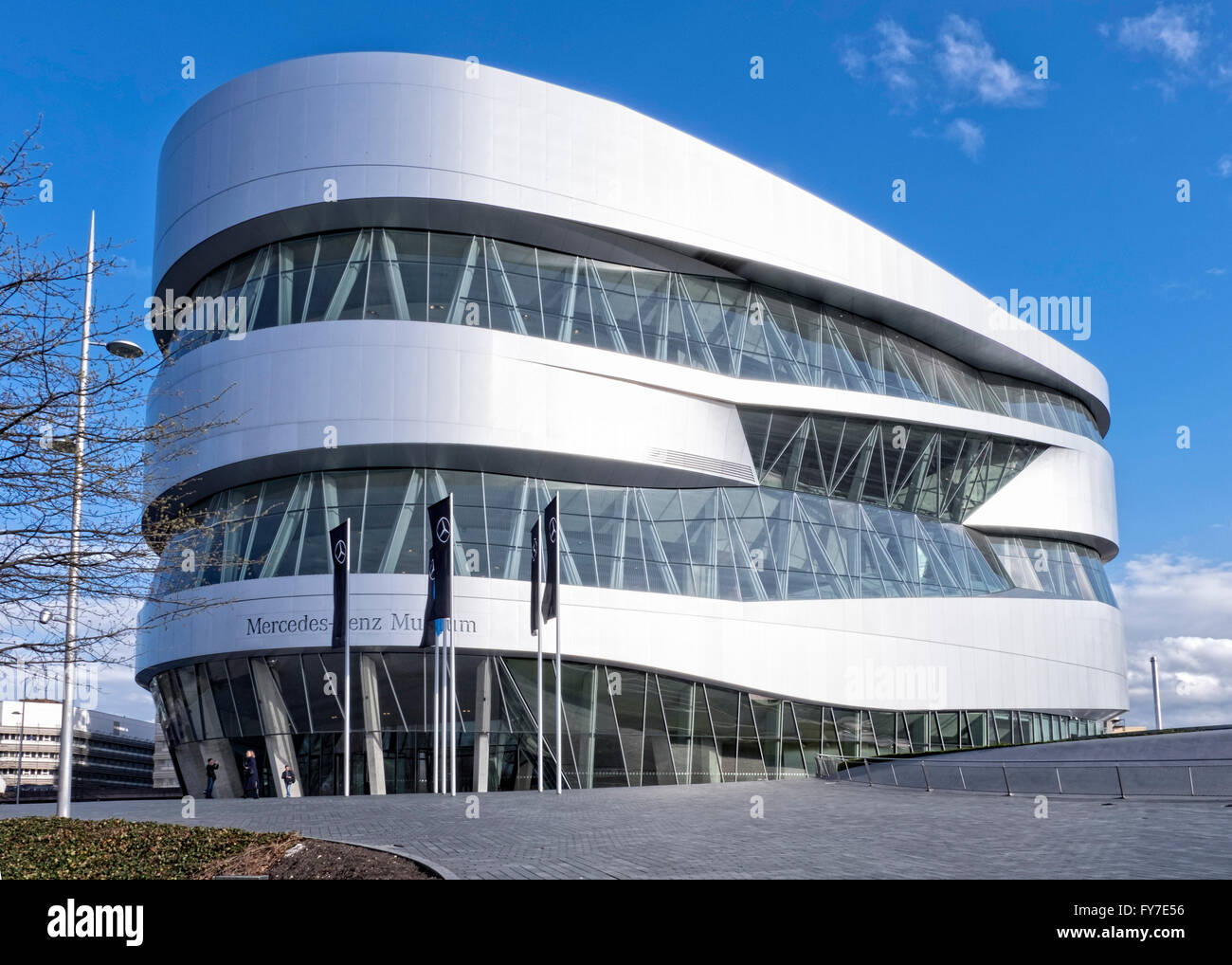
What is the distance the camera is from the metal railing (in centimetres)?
2308

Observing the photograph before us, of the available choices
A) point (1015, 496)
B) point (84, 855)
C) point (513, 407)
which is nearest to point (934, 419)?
point (1015, 496)

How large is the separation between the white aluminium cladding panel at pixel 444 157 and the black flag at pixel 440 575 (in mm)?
10186

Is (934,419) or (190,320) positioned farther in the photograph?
(934,419)

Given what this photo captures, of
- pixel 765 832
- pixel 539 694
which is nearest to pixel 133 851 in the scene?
pixel 765 832

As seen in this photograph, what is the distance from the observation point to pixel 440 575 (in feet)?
92.4

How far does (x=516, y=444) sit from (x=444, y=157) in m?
8.54

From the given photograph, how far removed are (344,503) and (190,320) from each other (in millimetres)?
8470

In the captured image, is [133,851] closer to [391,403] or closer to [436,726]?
[436,726]

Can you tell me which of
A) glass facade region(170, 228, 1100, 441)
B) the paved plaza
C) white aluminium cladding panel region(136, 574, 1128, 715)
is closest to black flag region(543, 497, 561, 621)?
white aluminium cladding panel region(136, 574, 1128, 715)

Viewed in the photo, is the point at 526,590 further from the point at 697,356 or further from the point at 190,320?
the point at 190,320

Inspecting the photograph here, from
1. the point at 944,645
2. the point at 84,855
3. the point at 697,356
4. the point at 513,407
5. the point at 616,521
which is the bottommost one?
the point at 84,855

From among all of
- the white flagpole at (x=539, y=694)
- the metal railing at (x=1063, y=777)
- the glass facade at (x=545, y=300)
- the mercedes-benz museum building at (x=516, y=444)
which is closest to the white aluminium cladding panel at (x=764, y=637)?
the mercedes-benz museum building at (x=516, y=444)
